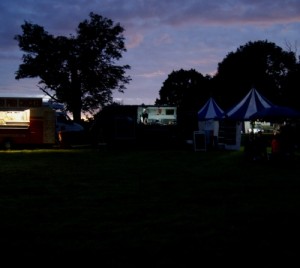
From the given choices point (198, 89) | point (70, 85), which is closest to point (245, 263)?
point (70, 85)

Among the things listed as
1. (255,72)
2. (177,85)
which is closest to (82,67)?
(255,72)

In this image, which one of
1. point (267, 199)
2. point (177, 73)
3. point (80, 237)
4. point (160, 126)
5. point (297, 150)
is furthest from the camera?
point (177, 73)

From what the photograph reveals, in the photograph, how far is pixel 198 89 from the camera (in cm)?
7944

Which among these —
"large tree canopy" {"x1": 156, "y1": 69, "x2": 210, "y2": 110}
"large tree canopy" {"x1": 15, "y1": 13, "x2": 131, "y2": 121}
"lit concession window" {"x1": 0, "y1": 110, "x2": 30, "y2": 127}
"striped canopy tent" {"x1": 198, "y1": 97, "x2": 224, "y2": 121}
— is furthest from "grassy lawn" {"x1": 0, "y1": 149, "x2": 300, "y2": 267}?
"large tree canopy" {"x1": 156, "y1": 69, "x2": 210, "y2": 110}

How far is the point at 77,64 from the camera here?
5472 cm

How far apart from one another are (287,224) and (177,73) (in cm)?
9333

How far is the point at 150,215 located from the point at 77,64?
47.9 metres

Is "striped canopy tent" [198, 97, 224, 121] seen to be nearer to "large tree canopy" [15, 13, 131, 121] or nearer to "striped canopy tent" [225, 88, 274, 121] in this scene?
"striped canopy tent" [225, 88, 274, 121]

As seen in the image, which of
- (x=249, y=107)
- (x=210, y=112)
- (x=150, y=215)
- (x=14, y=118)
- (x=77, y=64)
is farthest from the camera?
A: (x=77, y=64)

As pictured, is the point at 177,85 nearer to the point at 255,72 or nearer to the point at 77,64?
the point at 255,72

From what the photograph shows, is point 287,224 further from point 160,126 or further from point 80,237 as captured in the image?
point 160,126

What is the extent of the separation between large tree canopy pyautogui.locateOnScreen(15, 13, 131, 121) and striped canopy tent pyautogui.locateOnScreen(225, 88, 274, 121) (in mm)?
30748

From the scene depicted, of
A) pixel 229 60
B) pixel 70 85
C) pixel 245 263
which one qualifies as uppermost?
pixel 229 60

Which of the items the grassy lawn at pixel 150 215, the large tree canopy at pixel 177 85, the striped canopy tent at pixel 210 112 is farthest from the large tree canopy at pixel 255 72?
the grassy lawn at pixel 150 215
